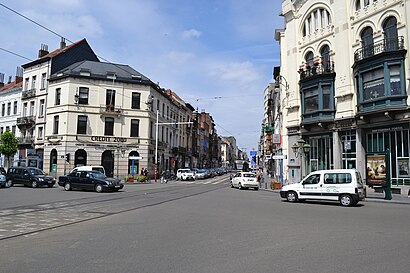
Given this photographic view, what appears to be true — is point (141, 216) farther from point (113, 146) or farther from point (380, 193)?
point (113, 146)

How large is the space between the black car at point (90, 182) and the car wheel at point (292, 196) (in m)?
12.6

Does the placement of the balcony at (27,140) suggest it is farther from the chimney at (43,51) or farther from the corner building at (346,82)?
the corner building at (346,82)

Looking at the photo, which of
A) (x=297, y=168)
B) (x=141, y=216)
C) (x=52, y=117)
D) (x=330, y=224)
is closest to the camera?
(x=330, y=224)

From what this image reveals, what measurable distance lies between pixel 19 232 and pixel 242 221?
6618mm

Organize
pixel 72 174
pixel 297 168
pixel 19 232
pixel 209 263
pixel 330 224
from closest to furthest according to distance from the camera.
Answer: pixel 209 263 → pixel 19 232 → pixel 330 224 → pixel 72 174 → pixel 297 168

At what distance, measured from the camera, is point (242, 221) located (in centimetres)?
1130

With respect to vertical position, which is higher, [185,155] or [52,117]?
[52,117]

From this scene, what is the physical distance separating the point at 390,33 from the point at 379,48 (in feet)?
4.16

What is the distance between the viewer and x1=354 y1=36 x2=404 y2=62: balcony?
80.9 feet

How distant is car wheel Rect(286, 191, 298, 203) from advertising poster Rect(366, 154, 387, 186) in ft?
23.2

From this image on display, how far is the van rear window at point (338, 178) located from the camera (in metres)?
17.5

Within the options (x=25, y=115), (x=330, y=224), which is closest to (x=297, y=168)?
(x=330, y=224)

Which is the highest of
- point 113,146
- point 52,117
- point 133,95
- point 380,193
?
point 133,95

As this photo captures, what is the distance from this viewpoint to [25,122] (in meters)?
46.9
